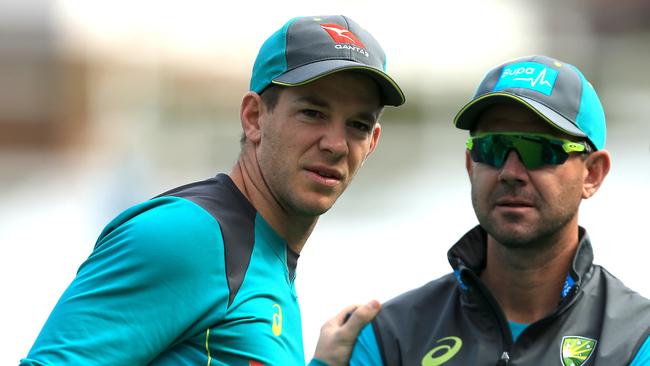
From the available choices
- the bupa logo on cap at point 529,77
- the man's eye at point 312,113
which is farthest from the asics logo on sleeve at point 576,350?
the man's eye at point 312,113

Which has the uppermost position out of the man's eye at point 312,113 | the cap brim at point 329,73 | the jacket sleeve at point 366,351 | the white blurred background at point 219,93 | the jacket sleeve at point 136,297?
the cap brim at point 329,73

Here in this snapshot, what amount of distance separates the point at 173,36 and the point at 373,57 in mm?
17299

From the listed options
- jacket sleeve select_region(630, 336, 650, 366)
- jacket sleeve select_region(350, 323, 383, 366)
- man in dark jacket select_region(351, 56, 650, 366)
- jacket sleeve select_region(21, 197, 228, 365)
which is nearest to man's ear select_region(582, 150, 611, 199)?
man in dark jacket select_region(351, 56, 650, 366)

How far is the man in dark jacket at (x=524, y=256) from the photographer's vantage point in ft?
12.1

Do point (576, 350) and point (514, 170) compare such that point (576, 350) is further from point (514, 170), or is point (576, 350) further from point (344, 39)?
point (344, 39)

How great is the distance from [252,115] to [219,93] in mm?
17449

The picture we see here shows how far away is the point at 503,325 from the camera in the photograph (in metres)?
3.71

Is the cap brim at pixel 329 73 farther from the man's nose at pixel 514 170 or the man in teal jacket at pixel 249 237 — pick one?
the man's nose at pixel 514 170

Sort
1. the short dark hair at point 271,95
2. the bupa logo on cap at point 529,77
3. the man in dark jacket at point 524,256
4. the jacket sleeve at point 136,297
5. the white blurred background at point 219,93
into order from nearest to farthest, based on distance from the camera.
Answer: the jacket sleeve at point 136,297 → the short dark hair at point 271,95 → the man in dark jacket at point 524,256 → the bupa logo on cap at point 529,77 → the white blurred background at point 219,93

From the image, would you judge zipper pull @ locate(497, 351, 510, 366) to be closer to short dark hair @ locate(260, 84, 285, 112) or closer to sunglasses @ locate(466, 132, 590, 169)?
sunglasses @ locate(466, 132, 590, 169)

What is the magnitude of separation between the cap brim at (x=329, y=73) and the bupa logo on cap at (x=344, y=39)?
0.31ft

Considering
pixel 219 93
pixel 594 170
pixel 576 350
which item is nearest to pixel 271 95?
pixel 594 170

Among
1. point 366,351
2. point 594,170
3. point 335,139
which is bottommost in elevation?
point 366,351

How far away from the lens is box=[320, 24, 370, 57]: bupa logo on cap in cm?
355
